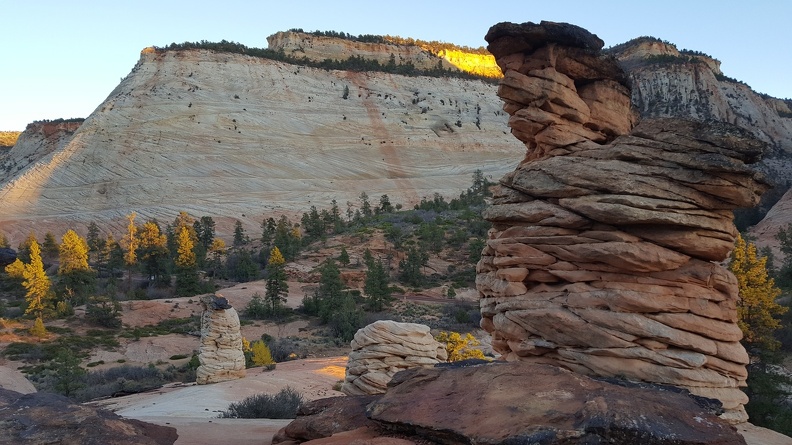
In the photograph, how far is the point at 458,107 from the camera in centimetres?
8862

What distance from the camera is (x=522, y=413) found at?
15.2 feet

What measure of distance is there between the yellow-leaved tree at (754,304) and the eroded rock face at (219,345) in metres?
15.1

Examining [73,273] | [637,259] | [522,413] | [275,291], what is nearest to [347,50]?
[73,273]

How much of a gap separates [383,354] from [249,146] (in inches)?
2556

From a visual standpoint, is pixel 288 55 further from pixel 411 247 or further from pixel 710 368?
pixel 710 368

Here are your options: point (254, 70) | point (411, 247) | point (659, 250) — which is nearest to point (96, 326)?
point (411, 247)

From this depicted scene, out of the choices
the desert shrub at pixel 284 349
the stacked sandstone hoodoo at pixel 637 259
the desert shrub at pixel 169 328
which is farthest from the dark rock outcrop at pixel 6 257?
the stacked sandstone hoodoo at pixel 637 259

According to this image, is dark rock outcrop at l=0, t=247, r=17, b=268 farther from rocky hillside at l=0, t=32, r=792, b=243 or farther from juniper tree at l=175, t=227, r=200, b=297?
juniper tree at l=175, t=227, r=200, b=297

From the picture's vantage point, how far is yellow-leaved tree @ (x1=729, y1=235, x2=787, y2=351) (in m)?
18.0

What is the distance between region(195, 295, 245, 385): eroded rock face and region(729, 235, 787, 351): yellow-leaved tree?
49.4 ft

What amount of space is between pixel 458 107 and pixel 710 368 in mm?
84186

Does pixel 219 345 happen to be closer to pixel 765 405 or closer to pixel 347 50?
pixel 765 405

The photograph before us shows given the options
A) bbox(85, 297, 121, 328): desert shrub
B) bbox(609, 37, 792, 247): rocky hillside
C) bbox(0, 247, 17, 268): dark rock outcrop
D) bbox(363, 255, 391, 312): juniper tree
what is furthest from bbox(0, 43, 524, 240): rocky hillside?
bbox(85, 297, 121, 328): desert shrub

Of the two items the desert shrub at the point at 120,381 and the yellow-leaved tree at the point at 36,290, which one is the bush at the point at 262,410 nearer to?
the desert shrub at the point at 120,381
